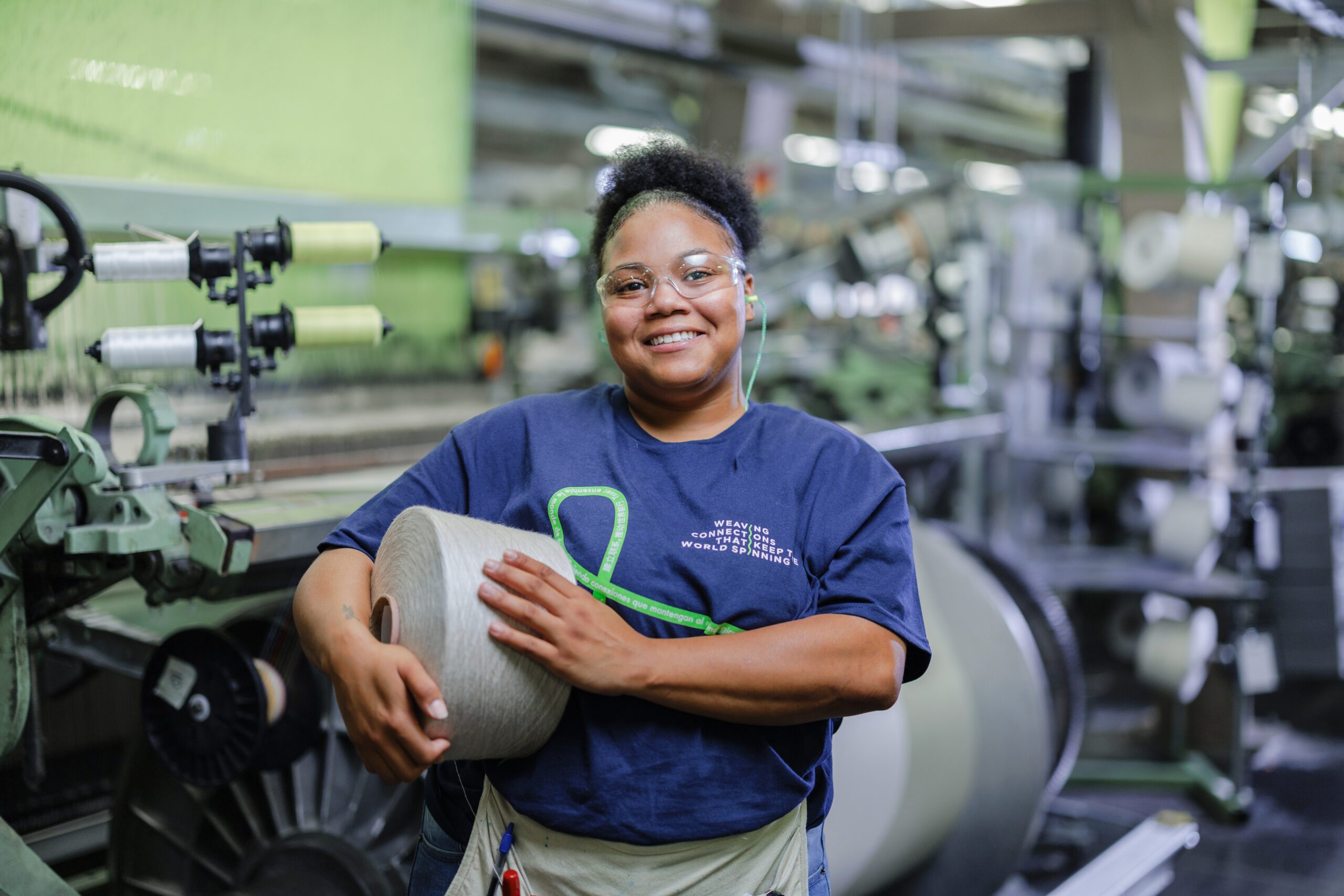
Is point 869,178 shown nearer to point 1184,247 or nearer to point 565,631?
point 1184,247

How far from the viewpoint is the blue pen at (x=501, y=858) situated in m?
1.18

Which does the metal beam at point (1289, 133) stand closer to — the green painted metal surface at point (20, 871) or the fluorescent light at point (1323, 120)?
the fluorescent light at point (1323, 120)

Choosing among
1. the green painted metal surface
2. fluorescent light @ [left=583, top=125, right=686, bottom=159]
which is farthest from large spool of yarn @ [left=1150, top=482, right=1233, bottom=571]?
fluorescent light @ [left=583, top=125, right=686, bottom=159]

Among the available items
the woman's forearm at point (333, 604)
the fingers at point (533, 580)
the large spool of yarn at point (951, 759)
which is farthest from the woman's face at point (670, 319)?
the large spool of yarn at point (951, 759)

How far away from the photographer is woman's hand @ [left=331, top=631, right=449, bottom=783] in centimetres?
104

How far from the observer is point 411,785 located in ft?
6.54

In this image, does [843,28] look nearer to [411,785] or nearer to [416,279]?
[416,279]

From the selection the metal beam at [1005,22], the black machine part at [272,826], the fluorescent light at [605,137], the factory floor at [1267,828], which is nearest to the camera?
the black machine part at [272,826]

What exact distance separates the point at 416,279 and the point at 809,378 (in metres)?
1.60

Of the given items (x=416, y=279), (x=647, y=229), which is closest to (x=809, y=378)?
(x=416, y=279)

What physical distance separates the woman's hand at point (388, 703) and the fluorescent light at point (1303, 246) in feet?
15.2

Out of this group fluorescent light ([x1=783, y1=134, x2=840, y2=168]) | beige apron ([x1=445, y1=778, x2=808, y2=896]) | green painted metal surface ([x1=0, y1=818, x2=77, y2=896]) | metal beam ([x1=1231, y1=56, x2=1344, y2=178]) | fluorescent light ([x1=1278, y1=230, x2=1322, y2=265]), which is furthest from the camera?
fluorescent light ([x1=783, y1=134, x2=840, y2=168])

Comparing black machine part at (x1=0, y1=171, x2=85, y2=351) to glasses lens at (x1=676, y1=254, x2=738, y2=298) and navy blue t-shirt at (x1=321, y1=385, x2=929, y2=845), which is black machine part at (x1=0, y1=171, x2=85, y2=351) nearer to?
navy blue t-shirt at (x1=321, y1=385, x2=929, y2=845)

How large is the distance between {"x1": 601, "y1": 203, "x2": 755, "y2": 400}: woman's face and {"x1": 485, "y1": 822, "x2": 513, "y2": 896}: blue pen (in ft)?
1.58
